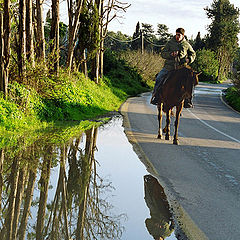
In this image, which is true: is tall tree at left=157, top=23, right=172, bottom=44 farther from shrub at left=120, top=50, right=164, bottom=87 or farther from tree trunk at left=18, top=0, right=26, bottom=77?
tree trunk at left=18, top=0, right=26, bottom=77

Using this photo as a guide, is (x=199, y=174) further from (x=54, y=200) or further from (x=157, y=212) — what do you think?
(x=54, y=200)

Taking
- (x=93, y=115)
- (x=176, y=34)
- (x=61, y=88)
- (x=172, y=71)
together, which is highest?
(x=176, y=34)

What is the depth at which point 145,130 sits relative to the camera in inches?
532

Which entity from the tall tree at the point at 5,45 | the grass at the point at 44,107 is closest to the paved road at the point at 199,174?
the grass at the point at 44,107

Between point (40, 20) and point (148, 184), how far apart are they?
11.6 m

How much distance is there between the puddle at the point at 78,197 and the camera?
4.49m

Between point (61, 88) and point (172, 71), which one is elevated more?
point (172, 71)

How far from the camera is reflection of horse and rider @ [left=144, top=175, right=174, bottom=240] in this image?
4613 mm

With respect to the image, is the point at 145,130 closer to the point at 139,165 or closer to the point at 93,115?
the point at 93,115

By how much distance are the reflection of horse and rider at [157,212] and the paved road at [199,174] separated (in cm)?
15

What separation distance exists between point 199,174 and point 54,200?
10.9 ft

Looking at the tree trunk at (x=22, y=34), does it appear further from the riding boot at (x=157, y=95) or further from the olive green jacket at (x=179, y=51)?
the olive green jacket at (x=179, y=51)

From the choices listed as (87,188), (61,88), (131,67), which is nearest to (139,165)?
(87,188)

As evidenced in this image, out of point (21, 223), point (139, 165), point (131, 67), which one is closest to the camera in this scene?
point (21, 223)
